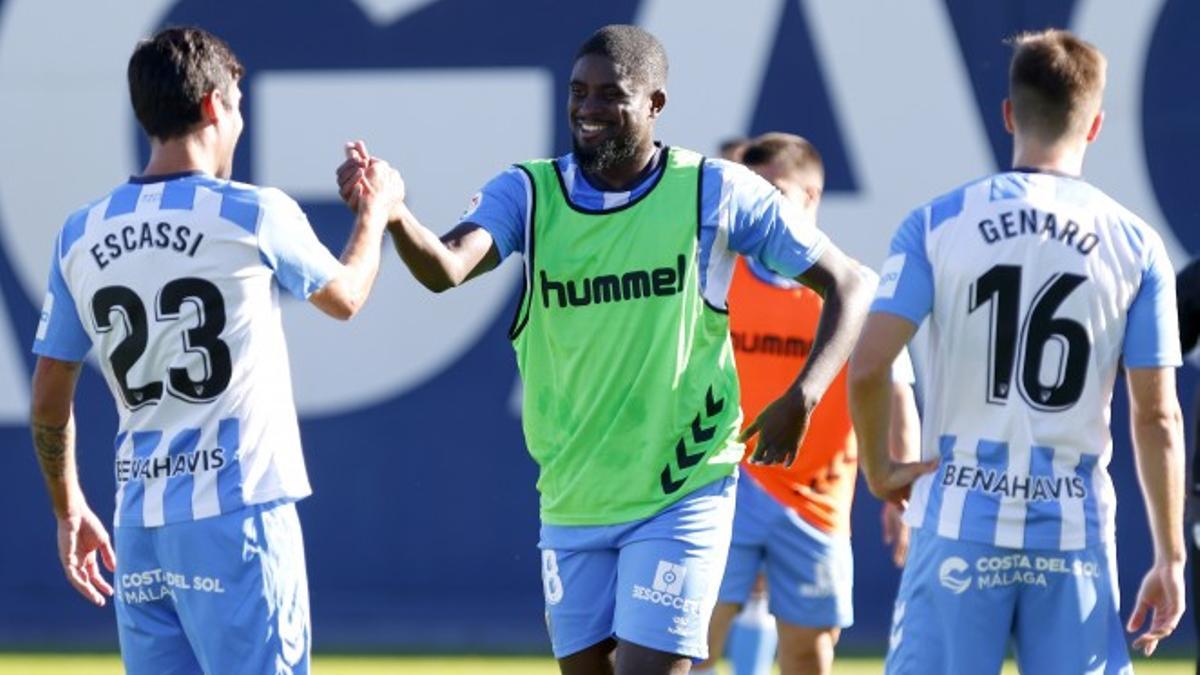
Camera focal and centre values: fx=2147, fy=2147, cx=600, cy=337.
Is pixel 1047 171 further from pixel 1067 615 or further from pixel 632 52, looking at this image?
pixel 632 52

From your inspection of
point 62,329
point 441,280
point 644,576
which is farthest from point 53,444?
point 644,576

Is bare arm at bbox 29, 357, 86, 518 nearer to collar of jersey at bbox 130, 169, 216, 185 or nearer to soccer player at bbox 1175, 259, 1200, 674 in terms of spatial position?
collar of jersey at bbox 130, 169, 216, 185

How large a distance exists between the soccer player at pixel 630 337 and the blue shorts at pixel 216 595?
2.32 feet

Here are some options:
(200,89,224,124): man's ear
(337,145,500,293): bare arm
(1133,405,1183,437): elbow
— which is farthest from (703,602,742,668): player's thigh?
(200,89,224,124): man's ear

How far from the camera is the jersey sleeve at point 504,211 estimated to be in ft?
17.3

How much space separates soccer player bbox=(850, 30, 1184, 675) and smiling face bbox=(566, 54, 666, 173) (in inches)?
32.9

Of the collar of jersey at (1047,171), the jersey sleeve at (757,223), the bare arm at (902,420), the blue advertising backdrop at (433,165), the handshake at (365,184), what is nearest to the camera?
the collar of jersey at (1047,171)

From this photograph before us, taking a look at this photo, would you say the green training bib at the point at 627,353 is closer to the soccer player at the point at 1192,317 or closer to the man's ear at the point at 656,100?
the man's ear at the point at 656,100

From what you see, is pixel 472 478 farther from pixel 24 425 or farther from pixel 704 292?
pixel 704 292

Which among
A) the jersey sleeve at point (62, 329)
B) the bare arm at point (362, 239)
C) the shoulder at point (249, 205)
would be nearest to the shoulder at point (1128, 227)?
the bare arm at point (362, 239)

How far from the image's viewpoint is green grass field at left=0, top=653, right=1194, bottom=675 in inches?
353

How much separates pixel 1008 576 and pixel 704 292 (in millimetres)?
1098

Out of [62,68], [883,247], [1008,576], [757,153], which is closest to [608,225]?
[1008,576]

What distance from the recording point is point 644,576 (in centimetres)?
518
